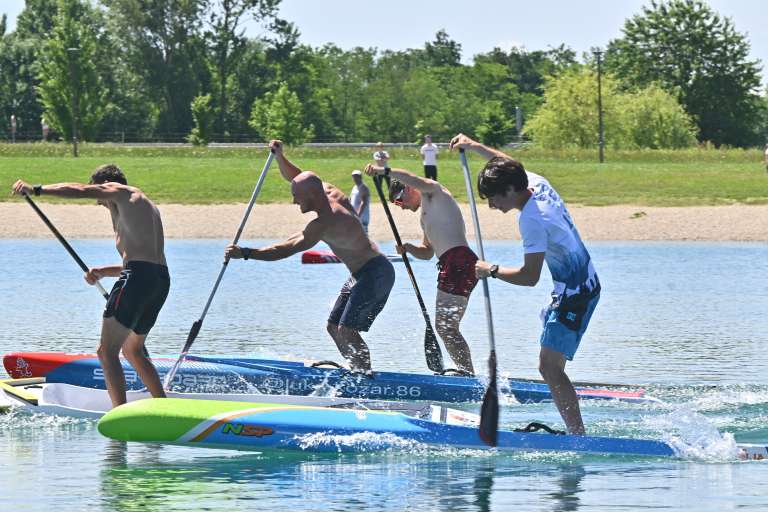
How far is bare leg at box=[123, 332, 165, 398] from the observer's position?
→ 11023 millimetres

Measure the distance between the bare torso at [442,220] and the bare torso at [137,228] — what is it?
2733 mm

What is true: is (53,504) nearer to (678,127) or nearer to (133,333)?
(133,333)

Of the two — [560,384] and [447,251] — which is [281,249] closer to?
[447,251]

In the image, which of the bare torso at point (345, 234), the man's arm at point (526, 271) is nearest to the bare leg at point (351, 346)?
the bare torso at point (345, 234)

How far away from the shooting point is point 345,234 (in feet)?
40.5

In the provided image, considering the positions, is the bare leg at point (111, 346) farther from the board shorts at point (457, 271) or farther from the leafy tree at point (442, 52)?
the leafy tree at point (442, 52)

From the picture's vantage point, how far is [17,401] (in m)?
12.0

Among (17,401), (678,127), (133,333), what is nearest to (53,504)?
(133,333)

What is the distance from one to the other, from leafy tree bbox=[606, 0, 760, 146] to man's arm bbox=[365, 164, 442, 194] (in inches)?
3347

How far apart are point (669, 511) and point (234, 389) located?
16.6 feet

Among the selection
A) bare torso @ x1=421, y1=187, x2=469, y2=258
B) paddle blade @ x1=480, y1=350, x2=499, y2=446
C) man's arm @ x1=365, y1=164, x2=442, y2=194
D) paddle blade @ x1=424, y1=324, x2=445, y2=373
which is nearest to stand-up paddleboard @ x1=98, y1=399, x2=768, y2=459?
paddle blade @ x1=480, y1=350, x2=499, y2=446

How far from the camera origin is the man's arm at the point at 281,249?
37.0 feet

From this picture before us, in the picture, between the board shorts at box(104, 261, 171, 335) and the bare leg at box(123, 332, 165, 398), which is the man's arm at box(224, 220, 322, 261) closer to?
the board shorts at box(104, 261, 171, 335)

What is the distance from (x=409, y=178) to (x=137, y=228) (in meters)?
2.32
